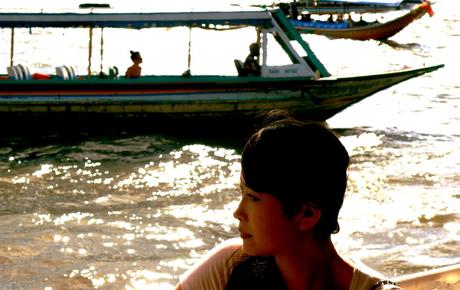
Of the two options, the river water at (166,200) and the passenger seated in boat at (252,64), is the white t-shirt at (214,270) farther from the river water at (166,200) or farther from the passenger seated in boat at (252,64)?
the passenger seated in boat at (252,64)

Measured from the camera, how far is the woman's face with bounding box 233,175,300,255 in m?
1.47

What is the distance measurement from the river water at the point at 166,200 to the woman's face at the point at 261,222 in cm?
532

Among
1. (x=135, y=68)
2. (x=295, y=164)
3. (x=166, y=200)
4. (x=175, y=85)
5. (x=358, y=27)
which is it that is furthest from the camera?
(x=358, y=27)

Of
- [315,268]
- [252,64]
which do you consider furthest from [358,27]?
[315,268]

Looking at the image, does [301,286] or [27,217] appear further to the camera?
[27,217]

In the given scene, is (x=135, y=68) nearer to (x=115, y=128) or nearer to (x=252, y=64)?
(x=115, y=128)

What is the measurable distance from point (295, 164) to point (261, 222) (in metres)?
0.13

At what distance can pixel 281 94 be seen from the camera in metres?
11.3

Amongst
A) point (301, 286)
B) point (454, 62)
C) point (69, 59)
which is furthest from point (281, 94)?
point (454, 62)

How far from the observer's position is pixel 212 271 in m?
1.53

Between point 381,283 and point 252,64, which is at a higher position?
point 381,283

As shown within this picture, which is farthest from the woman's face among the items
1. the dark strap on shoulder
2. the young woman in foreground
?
the dark strap on shoulder

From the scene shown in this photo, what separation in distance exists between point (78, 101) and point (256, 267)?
9.64 metres

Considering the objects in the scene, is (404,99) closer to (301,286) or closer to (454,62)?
(454,62)
